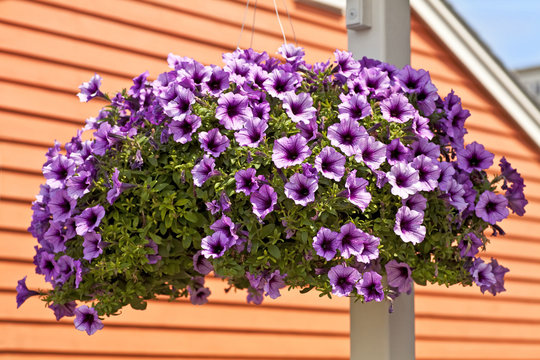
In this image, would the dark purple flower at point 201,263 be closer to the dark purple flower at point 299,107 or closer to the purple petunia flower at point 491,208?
the dark purple flower at point 299,107

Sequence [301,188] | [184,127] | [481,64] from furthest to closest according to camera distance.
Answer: [481,64] < [184,127] < [301,188]

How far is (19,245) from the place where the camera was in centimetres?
287

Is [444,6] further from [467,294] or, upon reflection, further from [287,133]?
[287,133]

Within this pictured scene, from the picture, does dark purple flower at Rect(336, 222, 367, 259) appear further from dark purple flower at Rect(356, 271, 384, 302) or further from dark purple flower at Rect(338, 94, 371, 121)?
dark purple flower at Rect(338, 94, 371, 121)

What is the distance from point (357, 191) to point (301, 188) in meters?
0.10

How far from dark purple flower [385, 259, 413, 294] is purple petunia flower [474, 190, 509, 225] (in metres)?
0.19

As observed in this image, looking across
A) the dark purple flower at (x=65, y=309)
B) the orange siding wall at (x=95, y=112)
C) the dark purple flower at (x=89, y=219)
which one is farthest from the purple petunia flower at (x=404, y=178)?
the orange siding wall at (x=95, y=112)

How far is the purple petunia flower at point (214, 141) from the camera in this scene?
1.38 meters

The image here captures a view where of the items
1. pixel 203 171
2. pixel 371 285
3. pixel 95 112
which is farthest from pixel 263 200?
pixel 95 112

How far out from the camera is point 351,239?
4.34 feet

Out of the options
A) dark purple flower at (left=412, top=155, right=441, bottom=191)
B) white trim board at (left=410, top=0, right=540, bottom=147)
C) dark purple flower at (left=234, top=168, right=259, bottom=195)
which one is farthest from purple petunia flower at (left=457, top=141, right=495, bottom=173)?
white trim board at (left=410, top=0, right=540, bottom=147)

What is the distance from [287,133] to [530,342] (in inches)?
154

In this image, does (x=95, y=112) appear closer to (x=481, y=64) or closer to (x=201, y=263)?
(x=201, y=263)

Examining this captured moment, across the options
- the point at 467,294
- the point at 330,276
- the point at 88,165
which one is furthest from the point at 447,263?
the point at 467,294
